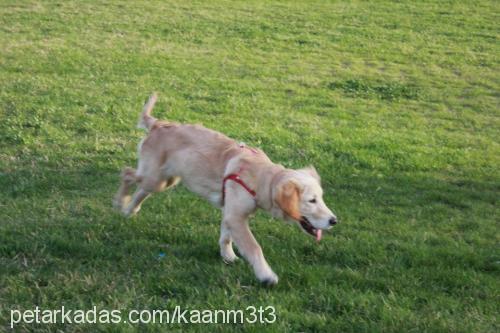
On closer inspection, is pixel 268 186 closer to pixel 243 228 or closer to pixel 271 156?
pixel 243 228

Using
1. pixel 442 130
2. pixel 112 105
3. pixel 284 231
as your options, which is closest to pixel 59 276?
pixel 284 231

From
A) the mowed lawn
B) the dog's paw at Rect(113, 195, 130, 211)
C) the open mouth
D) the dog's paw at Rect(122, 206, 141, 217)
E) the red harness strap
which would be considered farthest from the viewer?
the dog's paw at Rect(113, 195, 130, 211)

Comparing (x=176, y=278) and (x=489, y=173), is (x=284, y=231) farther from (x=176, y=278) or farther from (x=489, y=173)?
(x=489, y=173)

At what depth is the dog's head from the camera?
4.83m

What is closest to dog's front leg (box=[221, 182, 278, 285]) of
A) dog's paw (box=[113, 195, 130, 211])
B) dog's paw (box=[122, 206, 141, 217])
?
dog's paw (box=[122, 206, 141, 217])

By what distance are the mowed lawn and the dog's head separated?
496 mm

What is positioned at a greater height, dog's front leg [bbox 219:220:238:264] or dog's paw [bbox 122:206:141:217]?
dog's front leg [bbox 219:220:238:264]

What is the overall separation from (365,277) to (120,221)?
8.03ft

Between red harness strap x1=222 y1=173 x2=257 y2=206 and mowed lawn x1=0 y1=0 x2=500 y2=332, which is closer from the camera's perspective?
mowed lawn x1=0 y1=0 x2=500 y2=332

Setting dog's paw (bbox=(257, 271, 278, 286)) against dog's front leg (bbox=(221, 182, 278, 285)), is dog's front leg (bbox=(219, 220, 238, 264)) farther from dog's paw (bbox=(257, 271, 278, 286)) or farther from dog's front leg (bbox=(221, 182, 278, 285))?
dog's paw (bbox=(257, 271, 278, 286))

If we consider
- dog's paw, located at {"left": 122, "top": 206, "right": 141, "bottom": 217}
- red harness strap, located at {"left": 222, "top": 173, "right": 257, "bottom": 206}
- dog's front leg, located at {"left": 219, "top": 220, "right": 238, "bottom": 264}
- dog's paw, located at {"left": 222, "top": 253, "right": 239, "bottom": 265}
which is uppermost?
red harness strap, located at {"left": 222, "top": 173, "right": 257, "bottom": 206}

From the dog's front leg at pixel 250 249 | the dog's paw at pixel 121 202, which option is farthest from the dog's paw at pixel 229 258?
the dog's paw at pixel 121 202

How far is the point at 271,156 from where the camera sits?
8766mm

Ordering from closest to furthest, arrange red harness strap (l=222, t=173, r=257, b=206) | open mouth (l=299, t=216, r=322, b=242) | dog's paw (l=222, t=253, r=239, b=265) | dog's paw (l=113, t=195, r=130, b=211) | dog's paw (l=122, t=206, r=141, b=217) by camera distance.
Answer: open mouth (l=299, t=216, r=322, b=242) → red harness strap (l=222, t=173, r=257, b=206) → dog's paw (l=222, t=253, r=239, b=265) → dog's paw (l=122, t=206, r=141, b=217) → dog's paw (l=113, t=195, r=130, b=211)
